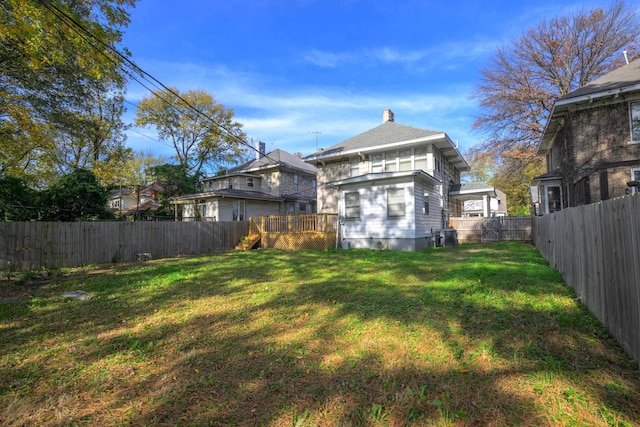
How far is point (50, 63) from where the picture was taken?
8.00 m

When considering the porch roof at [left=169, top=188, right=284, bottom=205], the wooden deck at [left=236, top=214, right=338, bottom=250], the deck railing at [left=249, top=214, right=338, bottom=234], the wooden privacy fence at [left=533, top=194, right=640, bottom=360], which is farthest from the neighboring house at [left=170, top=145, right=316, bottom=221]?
the wooden privacy fence at [left=533, top=194, right=640, bottom=360]

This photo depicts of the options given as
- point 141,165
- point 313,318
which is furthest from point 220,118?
point 313,318

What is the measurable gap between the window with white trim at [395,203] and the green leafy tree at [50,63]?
35.1 feet

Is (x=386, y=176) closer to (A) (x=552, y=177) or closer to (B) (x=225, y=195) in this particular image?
(A) (x=552, y=177)

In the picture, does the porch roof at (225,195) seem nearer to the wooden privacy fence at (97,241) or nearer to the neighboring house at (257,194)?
the neighboring house at (257,194)

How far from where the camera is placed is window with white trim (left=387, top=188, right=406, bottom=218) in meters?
13.1

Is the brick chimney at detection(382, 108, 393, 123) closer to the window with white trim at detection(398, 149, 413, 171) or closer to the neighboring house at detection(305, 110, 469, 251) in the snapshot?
the neighboring house at detection(305, 110, 469, 251)

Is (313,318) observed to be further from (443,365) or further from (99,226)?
(99,226)

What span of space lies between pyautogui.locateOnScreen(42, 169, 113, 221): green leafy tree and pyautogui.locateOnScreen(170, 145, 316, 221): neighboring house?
22.4 ft

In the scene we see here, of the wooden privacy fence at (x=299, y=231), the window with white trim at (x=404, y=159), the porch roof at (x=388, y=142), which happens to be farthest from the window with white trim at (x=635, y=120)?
the wooden privacy fence at (x=299, y=231)

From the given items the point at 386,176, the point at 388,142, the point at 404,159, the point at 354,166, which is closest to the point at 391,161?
the point at 404,159

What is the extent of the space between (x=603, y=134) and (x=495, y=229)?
25.9 feet

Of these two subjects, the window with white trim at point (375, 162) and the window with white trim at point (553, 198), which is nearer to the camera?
the window with white trim at point (553, 198)

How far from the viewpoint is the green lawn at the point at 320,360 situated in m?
2.27
